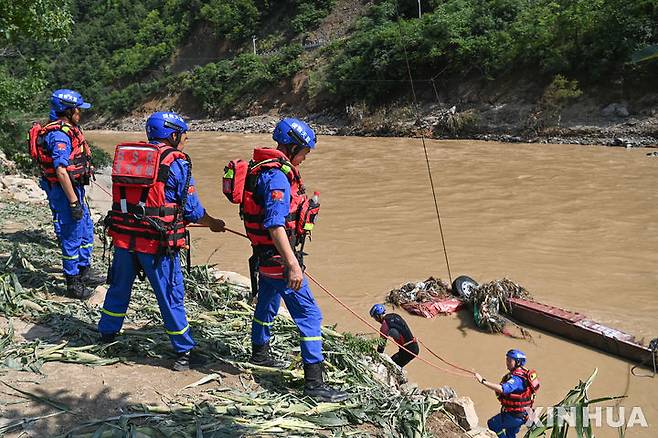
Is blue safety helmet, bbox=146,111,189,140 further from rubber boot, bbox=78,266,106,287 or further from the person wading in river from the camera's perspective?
rubber boot, bbox=78,266,106,287

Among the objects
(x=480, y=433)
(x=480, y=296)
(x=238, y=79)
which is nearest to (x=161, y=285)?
(x=480, y=433)

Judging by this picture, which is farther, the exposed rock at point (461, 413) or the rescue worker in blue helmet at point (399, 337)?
the rescue worker in blue helmet at point (399, 337)

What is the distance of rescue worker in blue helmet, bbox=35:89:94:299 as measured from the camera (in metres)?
5.12

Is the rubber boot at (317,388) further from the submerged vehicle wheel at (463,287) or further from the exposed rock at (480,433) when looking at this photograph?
the submerged vehicle wheel at (463,287)

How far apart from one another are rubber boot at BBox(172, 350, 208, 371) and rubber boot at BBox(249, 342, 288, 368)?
0.36 meters

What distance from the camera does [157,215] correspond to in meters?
3.79

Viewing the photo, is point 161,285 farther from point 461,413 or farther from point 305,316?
point 461,413

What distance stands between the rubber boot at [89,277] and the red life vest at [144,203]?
77.2 inches

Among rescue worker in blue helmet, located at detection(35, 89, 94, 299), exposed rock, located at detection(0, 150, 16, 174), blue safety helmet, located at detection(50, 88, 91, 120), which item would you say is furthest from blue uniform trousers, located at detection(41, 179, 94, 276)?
exposed rock, located at detection(0, 150, 16, 174)

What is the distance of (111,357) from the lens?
409 cm

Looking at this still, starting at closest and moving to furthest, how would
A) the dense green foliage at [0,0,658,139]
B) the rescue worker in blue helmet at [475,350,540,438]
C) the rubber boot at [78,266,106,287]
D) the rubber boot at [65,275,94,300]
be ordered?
the rescue worker in blue helmet at [475,350,540,438] < the rubber boot at [65,275,94,300] < the rubber boot at [78,266,106,287] < the dense green foliage at [0,0,658,139]

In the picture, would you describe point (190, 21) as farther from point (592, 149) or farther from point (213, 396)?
point (213, 396)

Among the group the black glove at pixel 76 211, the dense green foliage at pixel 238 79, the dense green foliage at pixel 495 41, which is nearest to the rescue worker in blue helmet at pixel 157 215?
the black glove at pixel 76 211

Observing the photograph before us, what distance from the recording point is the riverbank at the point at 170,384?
326cm
